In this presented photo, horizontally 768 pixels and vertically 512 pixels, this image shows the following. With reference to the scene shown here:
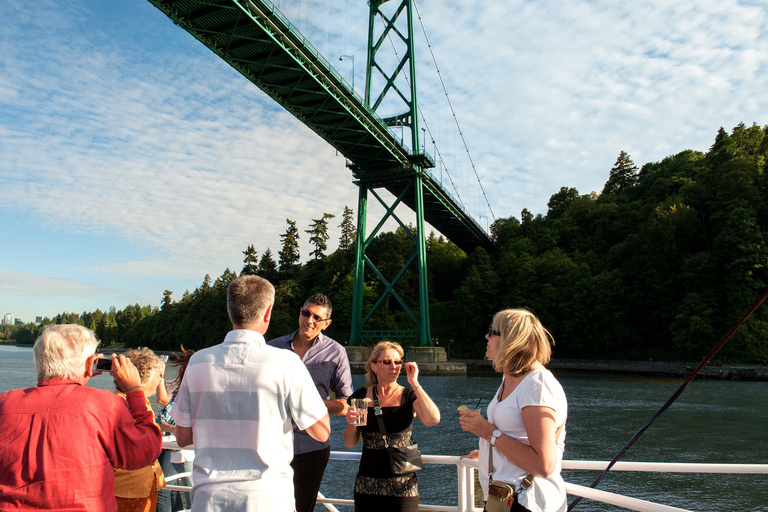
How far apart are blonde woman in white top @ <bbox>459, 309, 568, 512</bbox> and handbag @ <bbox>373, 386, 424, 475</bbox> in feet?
1.54

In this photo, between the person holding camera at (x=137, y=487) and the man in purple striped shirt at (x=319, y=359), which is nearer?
the person holding camera at (x=137, y=487)

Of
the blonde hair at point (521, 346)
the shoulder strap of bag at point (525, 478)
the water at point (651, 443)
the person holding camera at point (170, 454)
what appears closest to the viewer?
the shoulder strap of bag at point (525, 478)

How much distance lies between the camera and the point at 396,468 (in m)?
2.08

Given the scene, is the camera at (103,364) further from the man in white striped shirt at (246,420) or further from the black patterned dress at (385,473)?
the black patterned dress at (385,473)

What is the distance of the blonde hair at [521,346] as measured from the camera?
5.29 feet

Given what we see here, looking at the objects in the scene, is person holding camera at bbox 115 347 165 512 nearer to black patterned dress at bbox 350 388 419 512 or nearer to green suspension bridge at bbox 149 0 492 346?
black patterned dress at bbox 350 388 419 512

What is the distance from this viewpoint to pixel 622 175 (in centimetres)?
6362

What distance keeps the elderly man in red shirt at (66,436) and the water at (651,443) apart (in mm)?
7006

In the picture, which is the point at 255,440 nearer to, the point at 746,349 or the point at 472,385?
the point at 472,385

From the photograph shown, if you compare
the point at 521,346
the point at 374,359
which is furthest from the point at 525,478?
the point at 374,359

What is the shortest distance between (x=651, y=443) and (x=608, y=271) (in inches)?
1207

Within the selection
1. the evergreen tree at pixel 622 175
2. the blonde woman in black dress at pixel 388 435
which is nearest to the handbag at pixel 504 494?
the blonde woman in black dress at pixel 388 435

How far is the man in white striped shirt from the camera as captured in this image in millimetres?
1494

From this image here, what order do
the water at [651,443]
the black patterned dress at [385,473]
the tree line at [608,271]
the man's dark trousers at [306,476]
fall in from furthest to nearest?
the tree line at [608,271] → the water at [651,443] → the man's dark trousers at [306,476] → the black patterned dress at [385,473]
